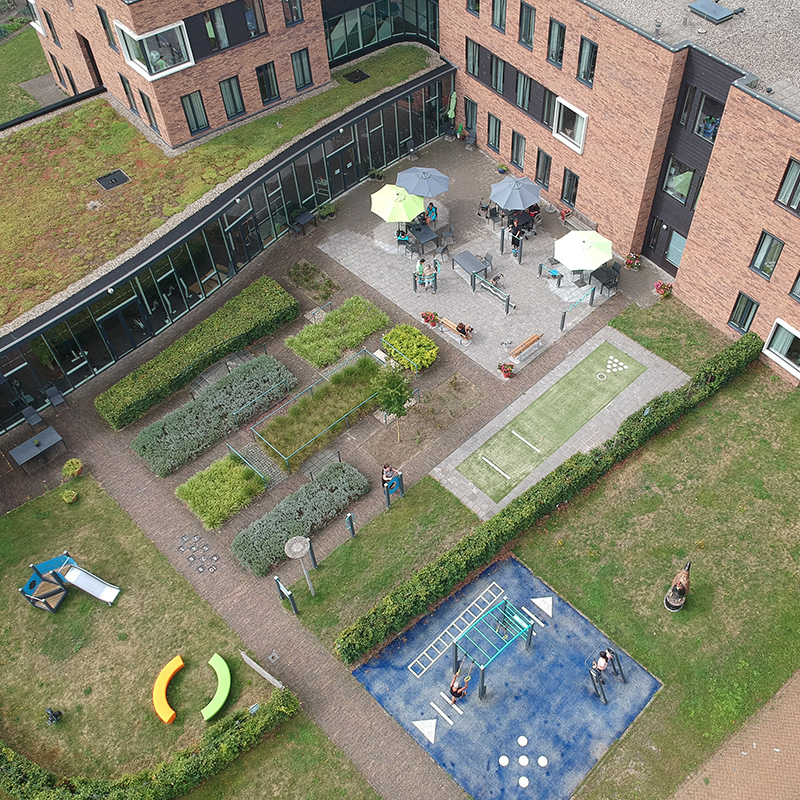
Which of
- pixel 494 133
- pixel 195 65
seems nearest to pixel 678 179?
pixel 494 133

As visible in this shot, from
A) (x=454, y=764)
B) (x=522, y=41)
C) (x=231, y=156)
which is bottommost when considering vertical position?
(x=454, y=764)

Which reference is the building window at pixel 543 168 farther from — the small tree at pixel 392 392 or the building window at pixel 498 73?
the small tree at pixel 392 392

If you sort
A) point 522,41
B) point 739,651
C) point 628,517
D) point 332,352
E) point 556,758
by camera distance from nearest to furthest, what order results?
1. point 556,758
2. point 739,651
3. point 628,517
4. point 332,352
5. point 522,41

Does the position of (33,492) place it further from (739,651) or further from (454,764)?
(739,651)

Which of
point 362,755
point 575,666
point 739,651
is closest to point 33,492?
point 362,755

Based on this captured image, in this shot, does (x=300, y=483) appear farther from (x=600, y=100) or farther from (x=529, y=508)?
(x=600, y=100)

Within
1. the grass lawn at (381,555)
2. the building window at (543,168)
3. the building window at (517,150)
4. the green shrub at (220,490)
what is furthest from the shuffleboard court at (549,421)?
the building window at (517,150)

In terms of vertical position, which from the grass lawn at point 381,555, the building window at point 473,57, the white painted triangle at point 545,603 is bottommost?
the white painted triangle at point 545,603
